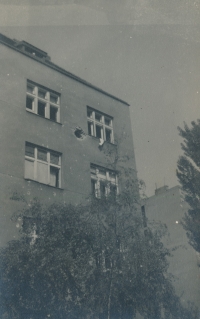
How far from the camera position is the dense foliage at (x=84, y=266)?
26.3ft

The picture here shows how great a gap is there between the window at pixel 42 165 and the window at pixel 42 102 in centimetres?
176

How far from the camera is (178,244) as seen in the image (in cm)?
2564

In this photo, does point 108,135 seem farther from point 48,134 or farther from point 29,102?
point 29,102

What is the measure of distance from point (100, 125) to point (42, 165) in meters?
4.77

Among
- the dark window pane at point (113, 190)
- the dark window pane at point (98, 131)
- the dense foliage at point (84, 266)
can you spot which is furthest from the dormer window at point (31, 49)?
the dense foliage at point (84, 266)

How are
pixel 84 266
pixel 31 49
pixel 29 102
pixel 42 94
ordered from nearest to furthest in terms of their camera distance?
pixel 84 266 < pixel 29 102 < pixel 42 94 < pixel 31 49

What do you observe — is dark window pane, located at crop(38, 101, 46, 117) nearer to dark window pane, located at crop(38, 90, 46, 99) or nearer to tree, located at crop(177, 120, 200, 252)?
dark window pane, located at crop(38, 90, 46, 99)

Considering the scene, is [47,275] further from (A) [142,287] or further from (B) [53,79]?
(B) [53,79]

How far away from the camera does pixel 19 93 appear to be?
1361 cm

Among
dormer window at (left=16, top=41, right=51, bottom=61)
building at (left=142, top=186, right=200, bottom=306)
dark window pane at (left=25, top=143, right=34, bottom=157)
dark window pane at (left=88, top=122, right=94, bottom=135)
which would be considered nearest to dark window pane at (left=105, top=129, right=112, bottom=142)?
dark window pane at (left=88, top=122, right=94, bottom=135)

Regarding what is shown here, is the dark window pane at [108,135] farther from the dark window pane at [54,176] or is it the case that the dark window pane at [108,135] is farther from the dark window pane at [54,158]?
the dark window pane at [54,176]

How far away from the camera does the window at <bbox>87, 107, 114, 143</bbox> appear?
1638 cm

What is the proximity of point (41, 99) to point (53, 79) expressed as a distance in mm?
1406

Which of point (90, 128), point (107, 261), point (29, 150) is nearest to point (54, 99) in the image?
point (90, 128)
